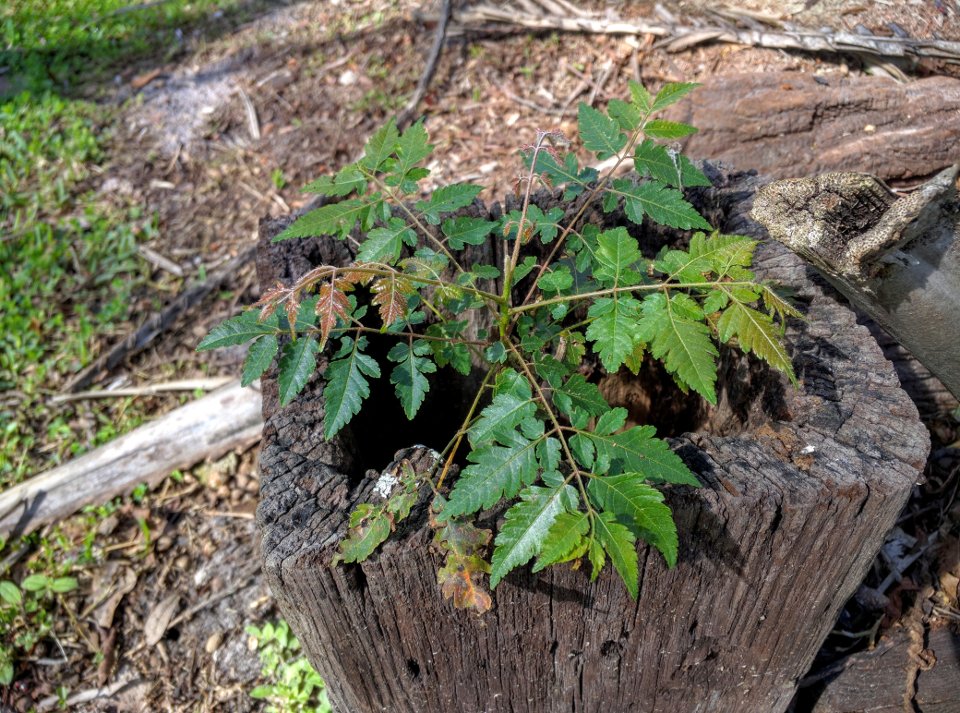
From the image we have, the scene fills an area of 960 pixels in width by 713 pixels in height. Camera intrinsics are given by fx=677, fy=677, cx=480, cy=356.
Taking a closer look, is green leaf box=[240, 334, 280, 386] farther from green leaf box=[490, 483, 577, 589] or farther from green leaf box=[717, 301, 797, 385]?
green leaf box=[717, 301, 797, 385]

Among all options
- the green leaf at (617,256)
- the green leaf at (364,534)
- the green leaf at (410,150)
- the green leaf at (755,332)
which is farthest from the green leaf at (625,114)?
the green leaf at (364,534)

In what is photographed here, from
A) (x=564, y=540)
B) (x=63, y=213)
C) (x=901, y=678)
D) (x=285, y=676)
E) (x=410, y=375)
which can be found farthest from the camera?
(x=63, y=213)

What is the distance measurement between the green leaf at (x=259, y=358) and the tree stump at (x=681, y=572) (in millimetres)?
238

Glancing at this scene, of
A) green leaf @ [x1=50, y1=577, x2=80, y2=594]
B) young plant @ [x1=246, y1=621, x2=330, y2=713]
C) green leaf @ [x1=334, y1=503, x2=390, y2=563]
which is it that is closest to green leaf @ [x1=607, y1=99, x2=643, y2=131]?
green leaf @ [x1=334, y1=503, x2=390, y2=563]

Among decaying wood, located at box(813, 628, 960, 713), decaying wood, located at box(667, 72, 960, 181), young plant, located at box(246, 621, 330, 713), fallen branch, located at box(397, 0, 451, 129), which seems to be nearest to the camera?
decaying wood, located at box(813, 628, 960, 713)

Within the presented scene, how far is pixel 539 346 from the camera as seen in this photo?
1.63m

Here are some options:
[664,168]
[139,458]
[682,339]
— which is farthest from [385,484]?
[139,458]

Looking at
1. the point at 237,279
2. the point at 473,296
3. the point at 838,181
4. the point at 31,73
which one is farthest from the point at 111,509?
the point at 31,73

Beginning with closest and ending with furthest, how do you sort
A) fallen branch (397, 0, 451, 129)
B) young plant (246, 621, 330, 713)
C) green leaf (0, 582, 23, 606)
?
young plant (246, 621, 330, 713), green leaf (0, 582, 23, 606), fallen branch (397, 0, 451, 129)

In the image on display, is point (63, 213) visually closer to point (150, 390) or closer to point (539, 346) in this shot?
point (150, 390)

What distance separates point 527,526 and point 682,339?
47cm

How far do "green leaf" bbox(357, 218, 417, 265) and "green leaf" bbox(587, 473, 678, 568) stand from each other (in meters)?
0.72

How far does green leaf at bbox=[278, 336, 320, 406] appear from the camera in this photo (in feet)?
4.73

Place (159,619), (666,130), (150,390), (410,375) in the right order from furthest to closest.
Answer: (150,390)
(159,619)
(666,130)
(410,375)
